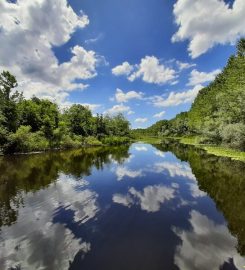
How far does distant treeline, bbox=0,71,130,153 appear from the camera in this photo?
173ft

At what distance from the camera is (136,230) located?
1247 cm

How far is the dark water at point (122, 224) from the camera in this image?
378 inches

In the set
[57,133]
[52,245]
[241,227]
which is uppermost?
[57,133]

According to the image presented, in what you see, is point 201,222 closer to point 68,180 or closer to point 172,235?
point 172,235

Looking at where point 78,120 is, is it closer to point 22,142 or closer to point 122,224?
point 22,142

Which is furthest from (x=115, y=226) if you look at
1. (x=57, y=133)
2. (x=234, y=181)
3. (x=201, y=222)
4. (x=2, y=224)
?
(x=57, y=133)

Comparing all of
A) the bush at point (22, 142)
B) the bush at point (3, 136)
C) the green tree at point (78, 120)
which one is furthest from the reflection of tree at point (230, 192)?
the green tree at point (78, 120)

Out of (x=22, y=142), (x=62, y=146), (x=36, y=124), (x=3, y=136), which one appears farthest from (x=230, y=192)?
(x=36, y=124)

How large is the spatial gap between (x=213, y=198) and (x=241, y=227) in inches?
219

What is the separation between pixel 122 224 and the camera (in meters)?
13.3

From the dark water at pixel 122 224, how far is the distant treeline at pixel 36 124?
31.1 metres

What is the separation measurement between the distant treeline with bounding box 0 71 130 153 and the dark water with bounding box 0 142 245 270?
31.1 m

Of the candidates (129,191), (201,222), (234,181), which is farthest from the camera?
(234,181)

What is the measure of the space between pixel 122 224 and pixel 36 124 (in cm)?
6322
